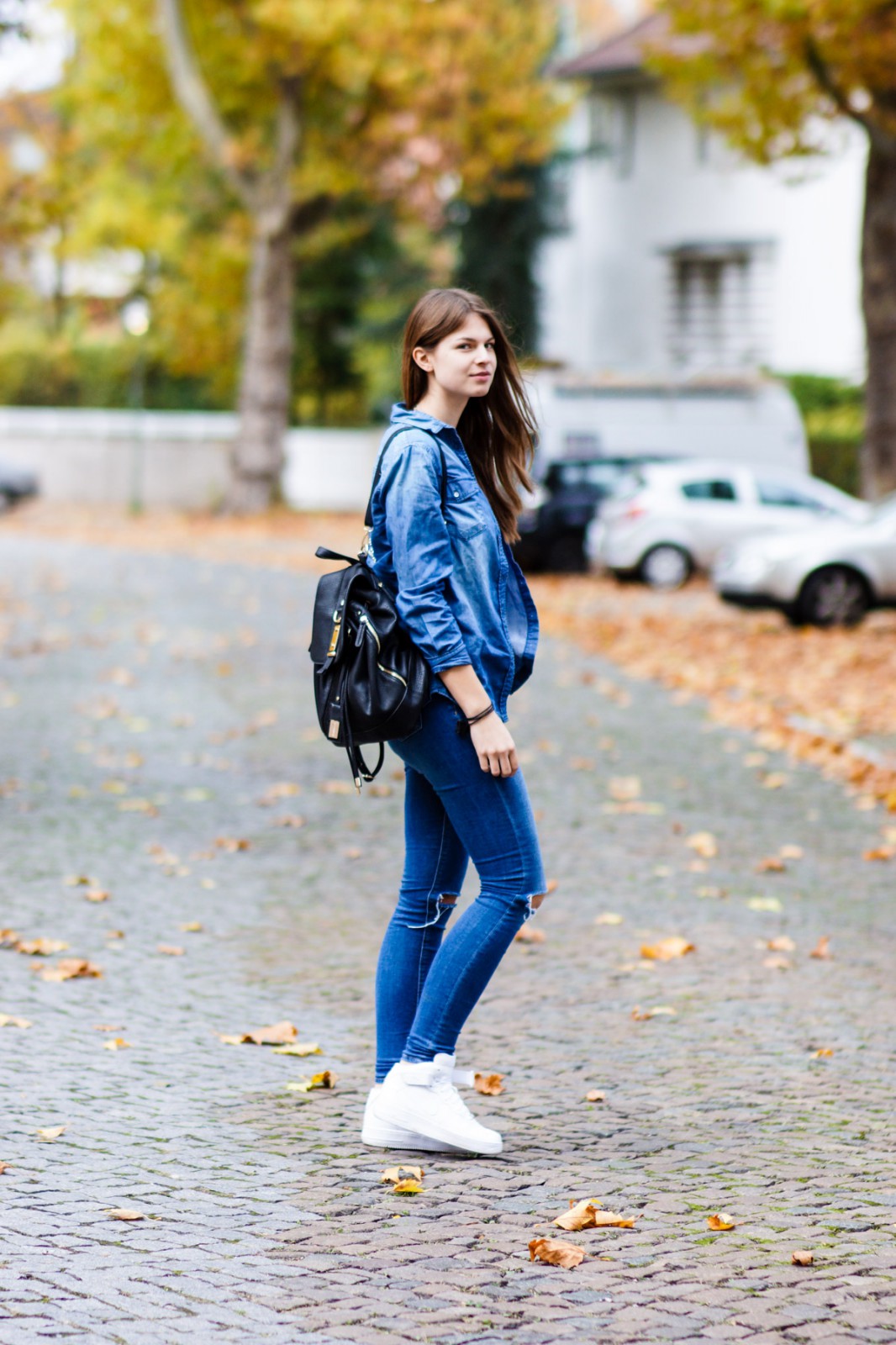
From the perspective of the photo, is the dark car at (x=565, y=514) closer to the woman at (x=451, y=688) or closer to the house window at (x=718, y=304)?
the house window at (x=718, y=304)

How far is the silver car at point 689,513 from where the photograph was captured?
23.2 meters

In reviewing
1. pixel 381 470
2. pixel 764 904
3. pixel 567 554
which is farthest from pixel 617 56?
pixel 381 470

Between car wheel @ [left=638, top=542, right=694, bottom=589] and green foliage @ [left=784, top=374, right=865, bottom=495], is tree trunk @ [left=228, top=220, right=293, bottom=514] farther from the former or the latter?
car wheel @ [left=638, top=542, right=694, bottom=589]

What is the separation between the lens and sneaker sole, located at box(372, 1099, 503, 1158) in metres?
4.23

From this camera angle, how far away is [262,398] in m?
35.0

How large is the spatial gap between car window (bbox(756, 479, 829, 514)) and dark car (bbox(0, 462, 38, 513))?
1884cm

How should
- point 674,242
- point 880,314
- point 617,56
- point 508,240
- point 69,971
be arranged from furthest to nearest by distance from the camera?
1. point 674,242
2. point 617,56
3. point 508,240
4. point 880,314
5. point 69,971

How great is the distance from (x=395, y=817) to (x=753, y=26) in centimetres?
1549

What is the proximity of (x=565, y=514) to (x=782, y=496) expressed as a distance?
3.01 m

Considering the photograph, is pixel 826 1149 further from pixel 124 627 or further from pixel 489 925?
pixel 124 627

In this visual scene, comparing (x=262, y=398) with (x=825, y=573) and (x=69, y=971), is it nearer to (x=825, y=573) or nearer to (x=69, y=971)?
(x=825, y=573)

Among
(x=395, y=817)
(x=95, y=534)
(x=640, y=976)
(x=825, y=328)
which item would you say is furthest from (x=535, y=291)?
(x=640, y=976)

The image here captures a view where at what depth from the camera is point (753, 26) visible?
70.3 ft

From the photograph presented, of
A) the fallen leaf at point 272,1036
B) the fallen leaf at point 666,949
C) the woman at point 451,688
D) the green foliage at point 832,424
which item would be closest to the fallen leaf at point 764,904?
the fallen leaf at point 666,949
